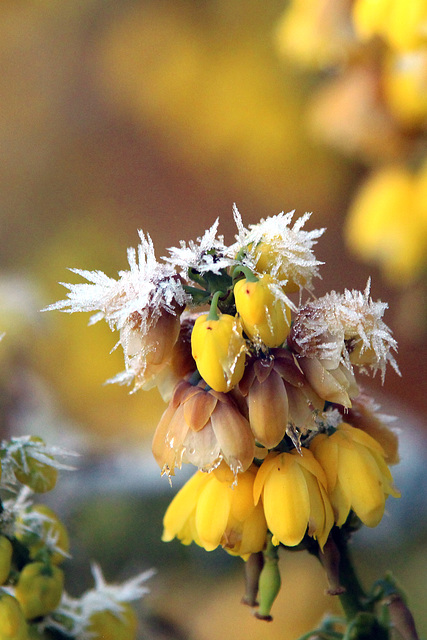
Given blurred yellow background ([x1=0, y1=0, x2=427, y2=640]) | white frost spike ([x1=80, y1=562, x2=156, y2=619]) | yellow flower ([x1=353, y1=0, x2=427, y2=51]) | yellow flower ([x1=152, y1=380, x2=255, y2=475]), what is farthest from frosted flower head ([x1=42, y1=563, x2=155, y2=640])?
yellow flower ([x1=353, y1=0, x2=427, y2=51])

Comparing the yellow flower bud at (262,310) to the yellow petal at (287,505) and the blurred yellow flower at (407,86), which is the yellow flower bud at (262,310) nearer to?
the yellow petal at (287,505)

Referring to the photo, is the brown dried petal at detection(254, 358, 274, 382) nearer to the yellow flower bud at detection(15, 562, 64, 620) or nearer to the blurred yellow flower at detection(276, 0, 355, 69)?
the yellow flower bud at detection(15, 562, 64, 620)

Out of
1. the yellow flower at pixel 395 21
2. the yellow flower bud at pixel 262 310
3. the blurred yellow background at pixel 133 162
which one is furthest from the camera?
the blurred yellow background at pixel 133 162

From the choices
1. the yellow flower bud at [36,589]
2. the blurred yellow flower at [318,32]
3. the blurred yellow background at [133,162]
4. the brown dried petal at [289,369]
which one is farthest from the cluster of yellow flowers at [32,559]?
the blurred yellow flower at [318,32]

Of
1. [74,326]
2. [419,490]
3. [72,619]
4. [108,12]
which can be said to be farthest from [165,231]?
[72,619]

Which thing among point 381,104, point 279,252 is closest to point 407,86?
point 381,104
